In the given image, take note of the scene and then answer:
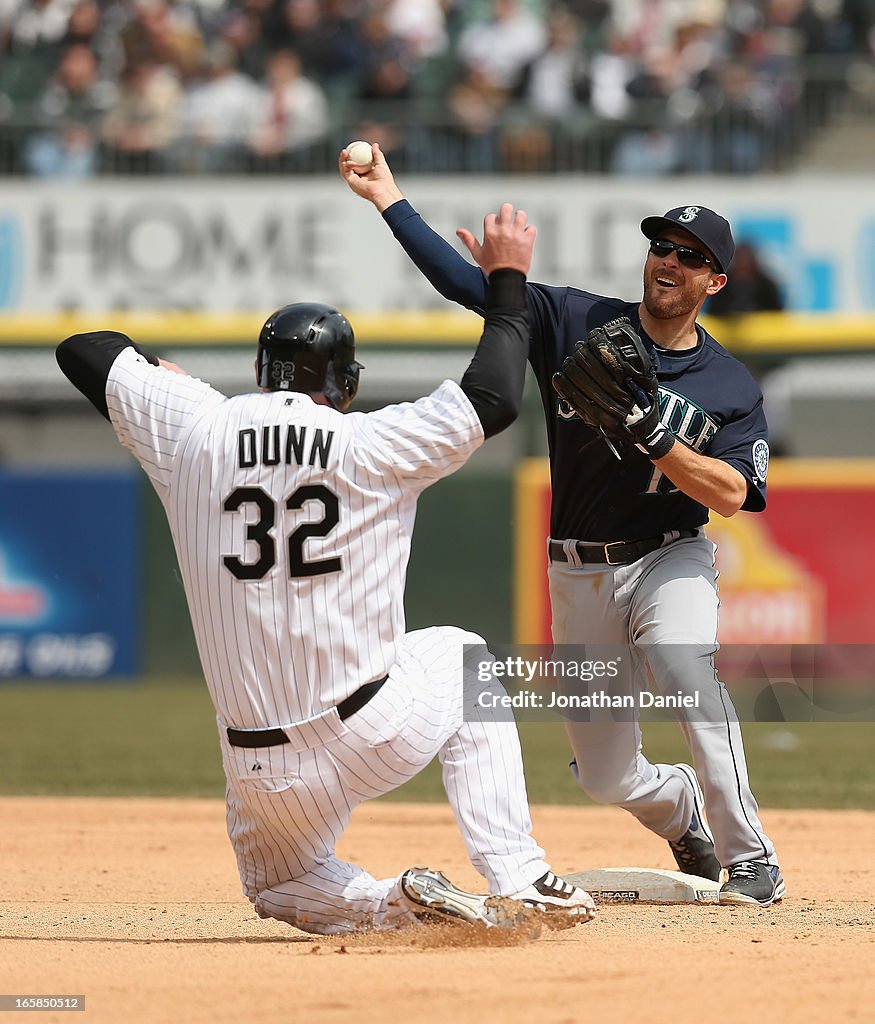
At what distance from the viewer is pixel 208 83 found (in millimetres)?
14828

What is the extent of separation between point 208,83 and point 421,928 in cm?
1195

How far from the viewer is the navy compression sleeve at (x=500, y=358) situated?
3750 mm

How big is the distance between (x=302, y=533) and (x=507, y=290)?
0.75m

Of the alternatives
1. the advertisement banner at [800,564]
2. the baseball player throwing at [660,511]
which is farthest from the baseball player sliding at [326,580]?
the advertisement banner at [800,564]

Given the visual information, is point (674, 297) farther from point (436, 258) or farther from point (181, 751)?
point (181, 751)

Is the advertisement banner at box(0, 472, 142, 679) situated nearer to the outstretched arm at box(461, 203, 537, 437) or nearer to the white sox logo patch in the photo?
the white sox logo patch

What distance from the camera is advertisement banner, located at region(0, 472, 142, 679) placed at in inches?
482

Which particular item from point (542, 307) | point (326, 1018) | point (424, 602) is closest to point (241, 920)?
point (326, 1018)

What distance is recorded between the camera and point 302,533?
3.77 metres

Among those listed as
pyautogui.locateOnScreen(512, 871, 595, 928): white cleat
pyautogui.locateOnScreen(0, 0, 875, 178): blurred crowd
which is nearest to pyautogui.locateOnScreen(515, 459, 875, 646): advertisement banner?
pyautogui.locateOnScreen(0, 0, 875, 178): blurred crowd

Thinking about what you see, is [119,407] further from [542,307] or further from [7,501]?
[7,501]

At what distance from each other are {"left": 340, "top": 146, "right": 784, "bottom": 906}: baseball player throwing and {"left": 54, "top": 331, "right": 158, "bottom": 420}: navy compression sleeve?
1.06 metres

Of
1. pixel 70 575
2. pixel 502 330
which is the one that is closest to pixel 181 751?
pixel 70 575

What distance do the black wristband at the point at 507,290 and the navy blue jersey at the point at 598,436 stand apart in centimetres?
114
